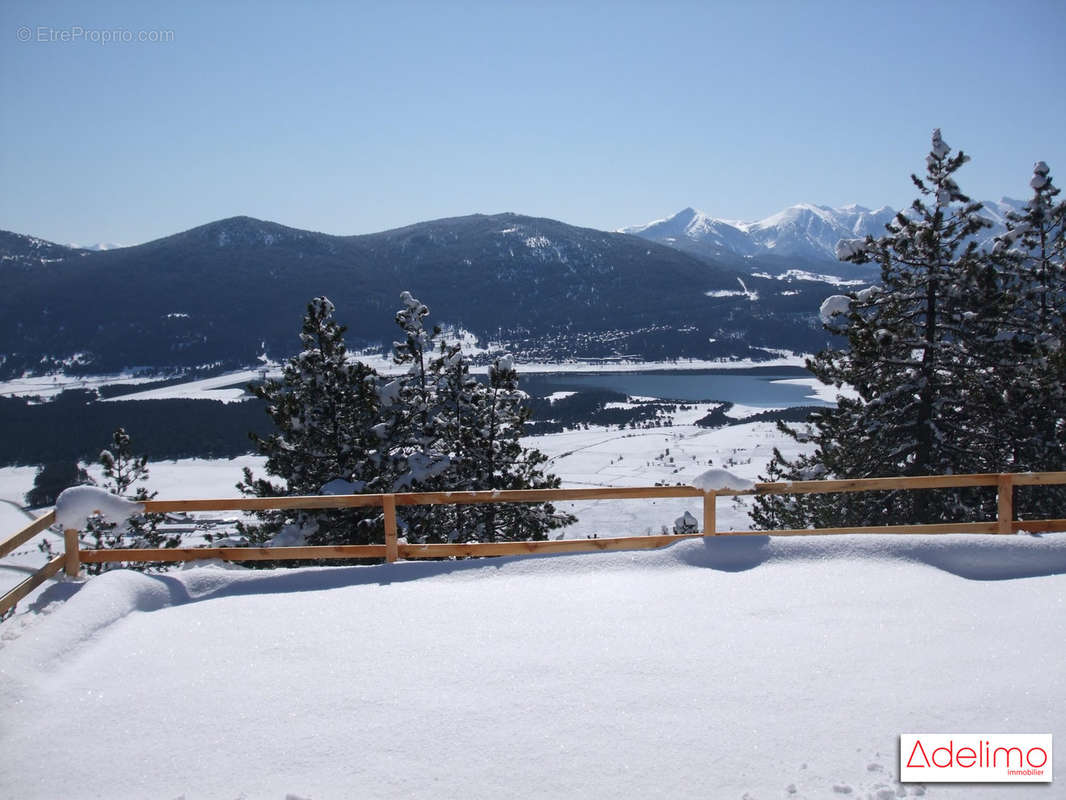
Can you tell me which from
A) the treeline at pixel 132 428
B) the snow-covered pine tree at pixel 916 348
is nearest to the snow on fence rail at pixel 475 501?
the snow-covered pine tree at pixel 916 348

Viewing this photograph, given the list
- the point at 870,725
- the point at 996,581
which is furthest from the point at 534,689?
the point at 996,581

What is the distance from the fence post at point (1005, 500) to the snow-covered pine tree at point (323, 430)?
12.0 meters

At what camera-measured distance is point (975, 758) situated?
172 inches

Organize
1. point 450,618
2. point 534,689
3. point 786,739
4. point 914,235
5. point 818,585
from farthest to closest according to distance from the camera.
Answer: point 914,235
point 818,585
point 450,618
point 534,689
point 786,739

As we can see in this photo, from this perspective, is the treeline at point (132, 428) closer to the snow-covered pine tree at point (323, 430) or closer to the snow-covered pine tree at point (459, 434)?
the snow-covered pine tree at point (459, 434)

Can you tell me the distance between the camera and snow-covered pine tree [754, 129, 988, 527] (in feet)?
43.3

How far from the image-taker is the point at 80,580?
7.59m

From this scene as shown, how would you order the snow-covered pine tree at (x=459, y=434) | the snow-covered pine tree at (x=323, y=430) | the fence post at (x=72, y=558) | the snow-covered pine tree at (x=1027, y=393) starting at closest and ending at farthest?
1. the fence post at (x=72, y=558)
2. the snow-covered pine tree at (x=1027, y=393)
3. the snow-covered pine tree at (x=323, y=430)
4. the snow-covered pine tree at (x=459, y=434)

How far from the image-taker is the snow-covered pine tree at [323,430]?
52.5ft

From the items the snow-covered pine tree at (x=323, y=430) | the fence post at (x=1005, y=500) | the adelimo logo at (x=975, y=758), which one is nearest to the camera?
the adelimo logo at (x=975, y=758)

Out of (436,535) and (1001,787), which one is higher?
(1001,787)

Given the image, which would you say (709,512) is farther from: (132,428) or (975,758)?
(132,428)

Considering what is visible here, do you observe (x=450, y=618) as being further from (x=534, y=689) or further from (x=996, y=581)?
(x=996, y=581)

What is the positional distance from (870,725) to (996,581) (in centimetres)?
356
